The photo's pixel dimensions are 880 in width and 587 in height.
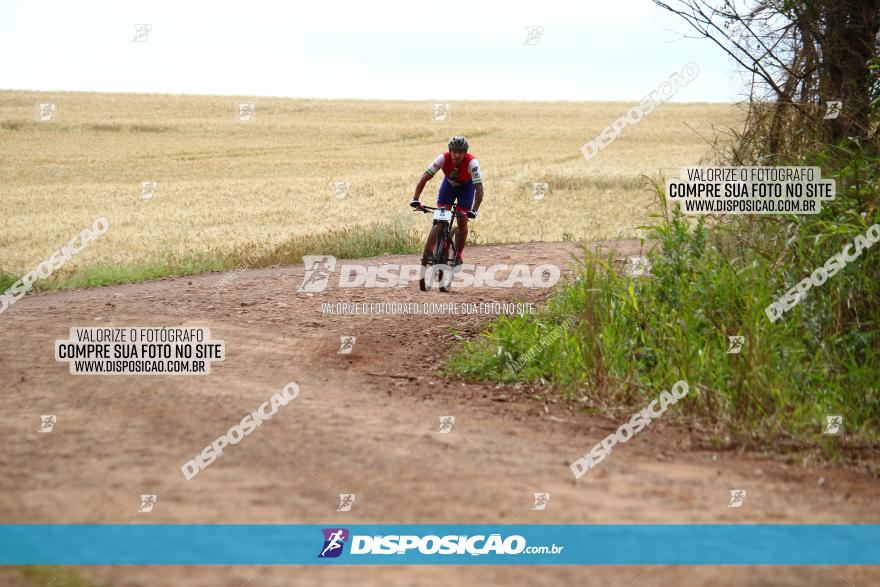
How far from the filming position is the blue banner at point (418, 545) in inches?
171

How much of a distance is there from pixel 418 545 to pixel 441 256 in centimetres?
793

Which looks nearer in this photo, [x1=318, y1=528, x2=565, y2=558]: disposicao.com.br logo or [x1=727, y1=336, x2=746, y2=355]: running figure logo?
[x1=318, y1=528, x2=565, y2=558]: disposicao.com.br logo

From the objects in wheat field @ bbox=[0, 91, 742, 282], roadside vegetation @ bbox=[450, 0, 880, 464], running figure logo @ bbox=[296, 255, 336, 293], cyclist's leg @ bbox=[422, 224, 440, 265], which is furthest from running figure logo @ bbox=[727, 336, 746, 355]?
running figure logo @ bbox=[296, 255, 336, 293]

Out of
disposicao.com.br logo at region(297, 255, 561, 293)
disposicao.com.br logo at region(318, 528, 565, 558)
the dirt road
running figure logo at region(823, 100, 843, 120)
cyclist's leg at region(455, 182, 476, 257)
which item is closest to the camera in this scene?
the dirt road

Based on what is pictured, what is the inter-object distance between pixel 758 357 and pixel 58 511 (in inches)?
199

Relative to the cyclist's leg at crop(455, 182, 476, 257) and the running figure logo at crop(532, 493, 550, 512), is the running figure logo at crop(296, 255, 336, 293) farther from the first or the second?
the running figure logo at crop(532, 493, 550, 512)

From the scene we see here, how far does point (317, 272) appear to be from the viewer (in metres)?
14.6

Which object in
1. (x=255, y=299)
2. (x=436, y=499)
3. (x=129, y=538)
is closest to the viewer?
(x=129, y=538)

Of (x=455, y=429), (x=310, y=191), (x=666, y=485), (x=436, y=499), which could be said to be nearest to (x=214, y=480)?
(x=436, y=499)

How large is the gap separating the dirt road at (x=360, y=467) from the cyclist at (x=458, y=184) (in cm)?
341

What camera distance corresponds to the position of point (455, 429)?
21.3ft

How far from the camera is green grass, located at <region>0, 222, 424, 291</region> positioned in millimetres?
15781

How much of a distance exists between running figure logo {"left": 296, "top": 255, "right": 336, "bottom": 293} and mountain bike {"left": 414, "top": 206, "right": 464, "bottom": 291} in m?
1.52

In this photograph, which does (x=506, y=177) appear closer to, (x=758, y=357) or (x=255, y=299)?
(x=255, y=299)
